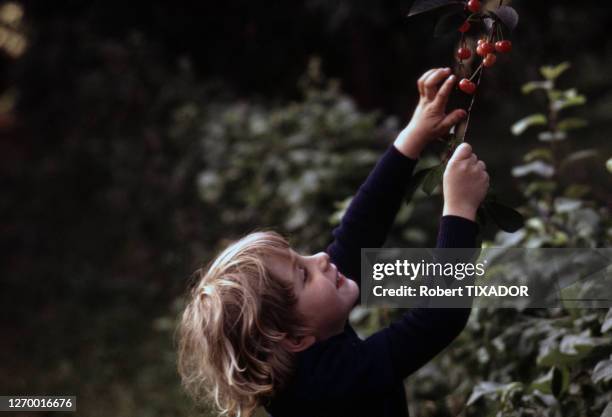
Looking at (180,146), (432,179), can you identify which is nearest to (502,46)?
(432,179)

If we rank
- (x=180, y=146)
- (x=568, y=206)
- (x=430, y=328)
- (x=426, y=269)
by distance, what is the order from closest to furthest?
(x=430, y=328)
(x=426, y=269)
(x=568, y=206)
(x=180, y=146)

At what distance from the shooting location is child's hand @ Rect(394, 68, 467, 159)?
63.9 inches

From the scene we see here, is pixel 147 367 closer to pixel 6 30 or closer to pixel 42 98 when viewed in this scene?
pixel 42 98

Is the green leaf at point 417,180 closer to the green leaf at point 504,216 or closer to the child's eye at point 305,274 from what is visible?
the green leaf at point 504,216

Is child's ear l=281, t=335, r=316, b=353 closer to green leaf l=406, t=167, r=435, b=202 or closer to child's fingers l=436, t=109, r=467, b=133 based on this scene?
green leaf l=406, t=167, r=435, b=202

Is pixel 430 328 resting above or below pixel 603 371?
above

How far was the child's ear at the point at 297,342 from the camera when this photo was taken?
5.13 ft

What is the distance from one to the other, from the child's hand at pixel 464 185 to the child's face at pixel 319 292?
351 millimetres

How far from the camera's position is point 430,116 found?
1679 millimetres

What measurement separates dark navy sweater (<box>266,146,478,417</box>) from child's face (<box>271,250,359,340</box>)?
0.04 meters

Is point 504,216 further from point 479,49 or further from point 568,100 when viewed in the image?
point 568,100

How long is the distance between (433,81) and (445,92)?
1.8 inches

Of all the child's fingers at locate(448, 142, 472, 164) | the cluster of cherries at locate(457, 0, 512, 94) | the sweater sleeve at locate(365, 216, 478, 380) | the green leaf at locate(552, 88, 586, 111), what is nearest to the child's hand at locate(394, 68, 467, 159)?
the cluster of cherries at locate(457, 0, 512, 94)

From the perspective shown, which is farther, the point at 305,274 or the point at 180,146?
the point at 180,146
